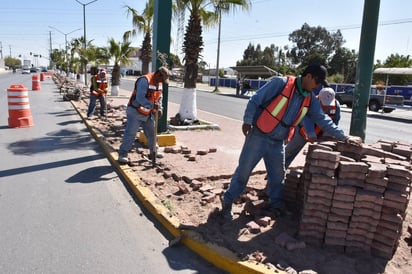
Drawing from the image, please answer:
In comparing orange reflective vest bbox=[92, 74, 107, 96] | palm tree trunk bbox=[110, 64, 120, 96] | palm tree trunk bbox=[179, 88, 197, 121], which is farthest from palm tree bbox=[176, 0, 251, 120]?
palm tree trunk bbox=[110, 64, 120, 96]

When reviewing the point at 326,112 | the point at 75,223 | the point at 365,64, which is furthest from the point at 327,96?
the point at 75,223

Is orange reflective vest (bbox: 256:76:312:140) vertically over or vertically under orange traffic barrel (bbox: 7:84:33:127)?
over

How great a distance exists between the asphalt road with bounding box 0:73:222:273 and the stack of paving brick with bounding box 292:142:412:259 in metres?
1.19

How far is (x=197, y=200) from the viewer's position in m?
4.85

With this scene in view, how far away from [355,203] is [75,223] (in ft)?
10.1

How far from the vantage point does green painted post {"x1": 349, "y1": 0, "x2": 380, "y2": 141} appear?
4.44 meters

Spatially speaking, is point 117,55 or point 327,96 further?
point 117,55

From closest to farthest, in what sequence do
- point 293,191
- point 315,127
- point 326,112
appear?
point 293,191
point 315,127
point 326,112

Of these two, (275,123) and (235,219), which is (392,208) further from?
(235,219)

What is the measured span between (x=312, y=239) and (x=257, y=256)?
69 centimetres

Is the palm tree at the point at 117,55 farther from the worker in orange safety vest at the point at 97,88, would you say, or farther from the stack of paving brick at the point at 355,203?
the stack of paving brick at the point at 355,203

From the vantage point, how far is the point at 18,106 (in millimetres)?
10539

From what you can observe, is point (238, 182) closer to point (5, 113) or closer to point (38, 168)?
point (38, 168)

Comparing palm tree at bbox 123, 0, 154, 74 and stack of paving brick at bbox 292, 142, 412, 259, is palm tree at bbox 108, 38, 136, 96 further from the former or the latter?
stack of paving brick at bbox 292, 142, 412, 259
